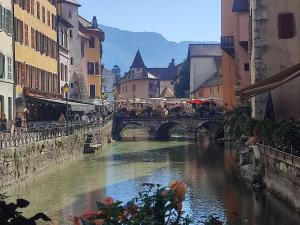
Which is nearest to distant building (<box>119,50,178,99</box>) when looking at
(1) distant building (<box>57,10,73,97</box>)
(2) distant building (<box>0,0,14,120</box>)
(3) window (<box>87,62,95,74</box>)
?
(3) window (<box>87,62,95,74</box>)

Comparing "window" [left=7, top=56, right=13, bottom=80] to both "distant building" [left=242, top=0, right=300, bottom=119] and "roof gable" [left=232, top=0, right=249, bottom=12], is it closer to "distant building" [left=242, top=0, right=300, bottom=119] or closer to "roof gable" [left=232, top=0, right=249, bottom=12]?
"distant building" [left=242, top=0, right=300, bottom=119]

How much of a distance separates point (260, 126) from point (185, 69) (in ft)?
310

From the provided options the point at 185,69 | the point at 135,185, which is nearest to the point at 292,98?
the point at 135,185

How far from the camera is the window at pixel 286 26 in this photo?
34.0 meters

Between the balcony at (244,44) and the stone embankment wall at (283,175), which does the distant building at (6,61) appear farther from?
the balcony at (244,44)

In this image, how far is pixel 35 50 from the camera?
46469 millimetres

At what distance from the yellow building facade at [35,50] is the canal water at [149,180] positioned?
6642mm

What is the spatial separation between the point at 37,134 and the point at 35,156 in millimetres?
1662

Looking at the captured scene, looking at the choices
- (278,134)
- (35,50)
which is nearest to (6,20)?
(35,50)

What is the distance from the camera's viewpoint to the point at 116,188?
28469 mm

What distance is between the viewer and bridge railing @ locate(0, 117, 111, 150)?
28447 millimetres

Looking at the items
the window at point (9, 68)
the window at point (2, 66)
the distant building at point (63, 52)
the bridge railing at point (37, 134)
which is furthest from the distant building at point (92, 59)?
the window at point (2, 66)

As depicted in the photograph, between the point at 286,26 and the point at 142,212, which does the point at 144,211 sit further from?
the point at 286,26

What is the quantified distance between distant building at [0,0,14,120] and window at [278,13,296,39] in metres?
17.5
